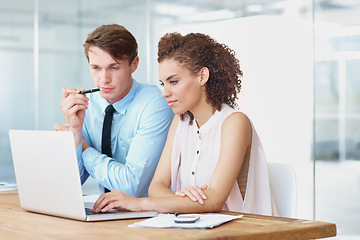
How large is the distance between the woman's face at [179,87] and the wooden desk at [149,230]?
2.03ft

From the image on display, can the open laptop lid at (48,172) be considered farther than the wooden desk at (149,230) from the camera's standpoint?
Yes

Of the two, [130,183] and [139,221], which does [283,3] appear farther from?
[139,221]

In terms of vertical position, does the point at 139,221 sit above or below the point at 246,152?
below

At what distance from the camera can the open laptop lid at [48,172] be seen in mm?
1544

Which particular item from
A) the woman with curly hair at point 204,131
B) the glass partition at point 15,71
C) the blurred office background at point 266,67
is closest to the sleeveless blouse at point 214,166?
the woman with curly hair at point 204,131

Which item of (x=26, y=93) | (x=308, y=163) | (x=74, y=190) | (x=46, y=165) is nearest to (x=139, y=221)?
(x=74, y=190)

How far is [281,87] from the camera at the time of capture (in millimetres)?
4121

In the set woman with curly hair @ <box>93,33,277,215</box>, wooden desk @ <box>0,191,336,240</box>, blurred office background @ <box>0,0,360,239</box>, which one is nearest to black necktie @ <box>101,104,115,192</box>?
woman with curly hair @ <box>93,33,277,215</box>

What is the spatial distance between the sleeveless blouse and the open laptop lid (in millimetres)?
627

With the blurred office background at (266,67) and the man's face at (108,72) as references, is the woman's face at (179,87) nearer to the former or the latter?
the man's face at (108,72)

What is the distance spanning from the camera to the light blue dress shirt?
2.25 m

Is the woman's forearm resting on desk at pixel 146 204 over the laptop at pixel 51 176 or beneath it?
beneath

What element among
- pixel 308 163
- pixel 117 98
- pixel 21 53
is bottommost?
pixel 308 163

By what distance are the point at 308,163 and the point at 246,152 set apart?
1.99 m
